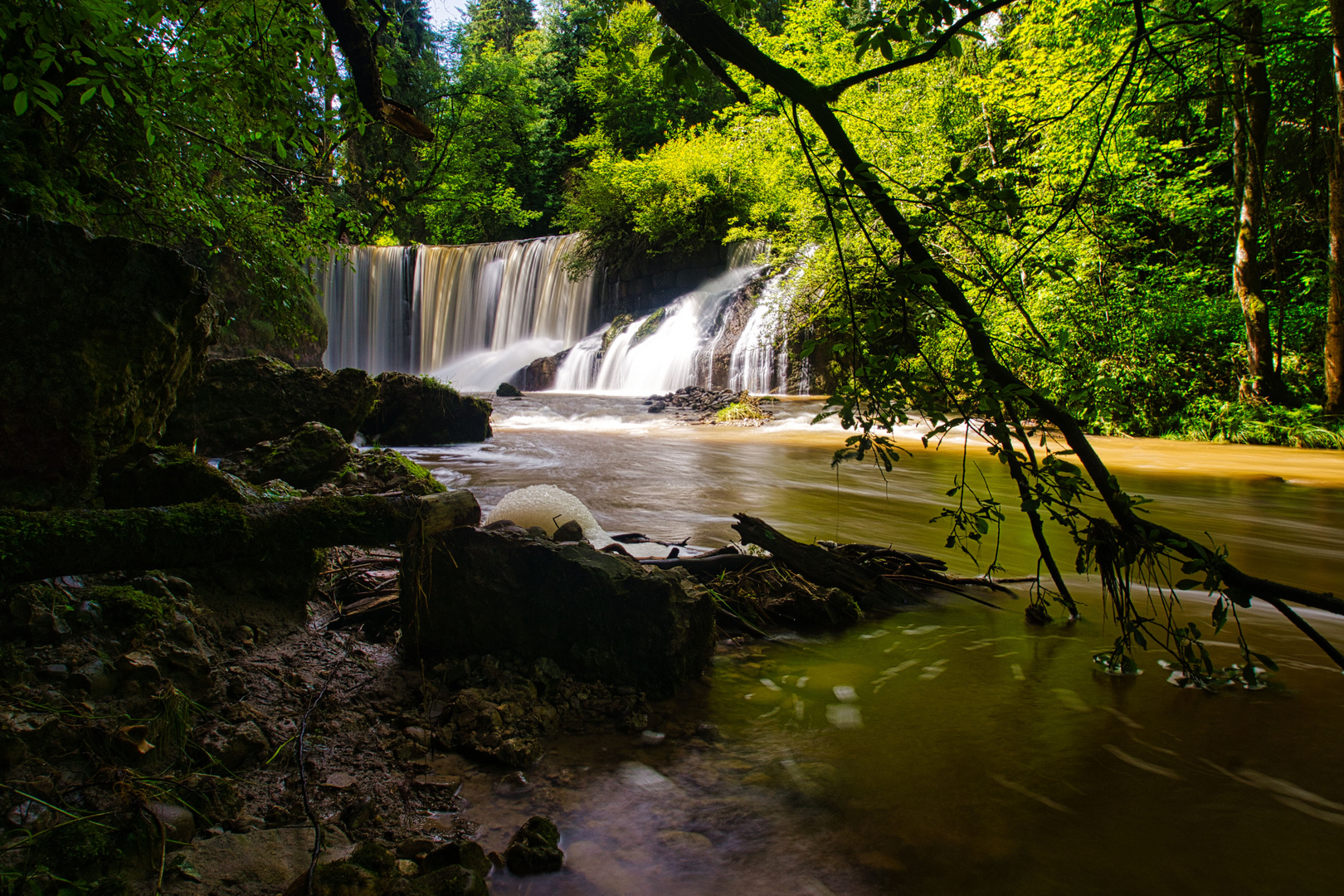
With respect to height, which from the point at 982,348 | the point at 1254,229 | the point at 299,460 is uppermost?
the point at 1254,229

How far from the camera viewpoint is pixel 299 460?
5289 millimetres

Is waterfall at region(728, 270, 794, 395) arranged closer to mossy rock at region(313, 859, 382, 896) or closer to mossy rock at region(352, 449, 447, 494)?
mossy rock at region(352, 449, 447, 494)

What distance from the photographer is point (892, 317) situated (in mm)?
2082

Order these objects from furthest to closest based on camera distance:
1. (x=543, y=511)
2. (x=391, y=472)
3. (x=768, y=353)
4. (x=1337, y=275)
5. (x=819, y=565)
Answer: (x=768, y=353)
(x=1337, y=275)
(x=391, y=472)
(x=543, y=511)
(x=819, y=565)

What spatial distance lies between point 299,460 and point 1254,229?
625 inches

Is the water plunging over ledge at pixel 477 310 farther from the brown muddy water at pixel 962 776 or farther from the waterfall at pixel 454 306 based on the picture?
the brown muddy water at pixel 962 776

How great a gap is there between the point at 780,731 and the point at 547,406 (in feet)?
55.6

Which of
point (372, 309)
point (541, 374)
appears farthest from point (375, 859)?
point (372, 309)

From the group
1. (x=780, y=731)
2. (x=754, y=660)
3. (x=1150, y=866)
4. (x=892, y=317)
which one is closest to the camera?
(x=1150, y=866)

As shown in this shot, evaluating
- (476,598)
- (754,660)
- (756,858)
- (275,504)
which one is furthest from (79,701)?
(754,660)

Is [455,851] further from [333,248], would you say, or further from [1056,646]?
[333,248]

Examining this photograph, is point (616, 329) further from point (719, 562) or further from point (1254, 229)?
point (719, 562)

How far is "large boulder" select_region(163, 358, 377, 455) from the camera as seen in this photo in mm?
6918

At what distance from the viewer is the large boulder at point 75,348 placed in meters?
2.59
